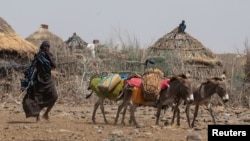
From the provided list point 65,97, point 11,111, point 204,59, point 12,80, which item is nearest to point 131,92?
point 11,111

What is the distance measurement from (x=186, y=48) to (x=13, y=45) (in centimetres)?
770

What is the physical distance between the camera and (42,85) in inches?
520

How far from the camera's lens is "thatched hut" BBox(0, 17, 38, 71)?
21484 millimetres

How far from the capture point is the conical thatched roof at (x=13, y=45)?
2156 centimetres

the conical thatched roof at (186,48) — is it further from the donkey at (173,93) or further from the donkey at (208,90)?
the donkey at (173,93)

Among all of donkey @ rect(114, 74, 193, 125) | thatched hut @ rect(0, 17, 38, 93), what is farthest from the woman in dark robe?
thatched hut @ rect(0, 17, 38, 93)

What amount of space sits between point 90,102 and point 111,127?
7830mm

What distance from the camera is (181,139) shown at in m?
10.2

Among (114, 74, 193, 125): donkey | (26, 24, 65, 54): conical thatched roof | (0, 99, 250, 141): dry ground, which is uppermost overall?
(26, 24, 65, 54): conical thatched roof

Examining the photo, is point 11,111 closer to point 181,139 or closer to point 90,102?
point 90,102

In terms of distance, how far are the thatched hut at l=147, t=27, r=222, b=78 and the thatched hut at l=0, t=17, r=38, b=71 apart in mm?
5160

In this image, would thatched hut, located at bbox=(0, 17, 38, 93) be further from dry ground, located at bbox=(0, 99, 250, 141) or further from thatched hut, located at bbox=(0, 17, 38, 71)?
dry ground, located at bbox=(0, 99, 250, 141)

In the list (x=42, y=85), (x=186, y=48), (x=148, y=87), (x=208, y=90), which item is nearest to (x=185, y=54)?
(x=186, y=48)

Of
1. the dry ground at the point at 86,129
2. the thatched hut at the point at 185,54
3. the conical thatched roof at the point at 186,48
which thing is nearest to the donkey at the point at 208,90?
the dry ground at the point at 86,129
